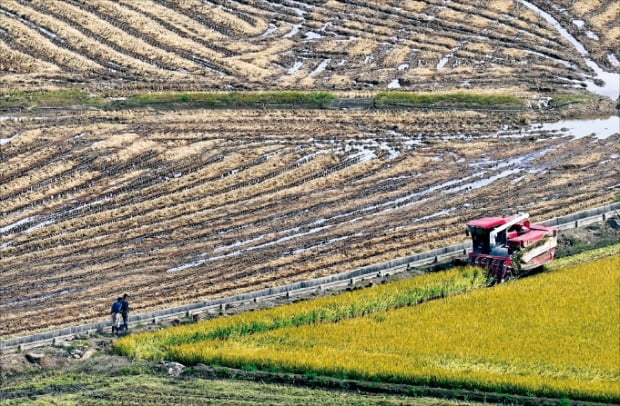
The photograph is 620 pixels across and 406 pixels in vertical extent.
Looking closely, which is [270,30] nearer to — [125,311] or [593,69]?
[593,69]

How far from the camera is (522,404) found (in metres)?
37.2

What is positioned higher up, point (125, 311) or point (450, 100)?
point (450, 100)

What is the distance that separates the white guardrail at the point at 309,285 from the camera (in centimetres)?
4209

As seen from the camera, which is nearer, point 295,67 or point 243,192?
point 243,192

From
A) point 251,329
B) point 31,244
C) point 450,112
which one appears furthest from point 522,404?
point 450,112

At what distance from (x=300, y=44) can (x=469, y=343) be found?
119 feet

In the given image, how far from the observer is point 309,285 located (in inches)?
1811

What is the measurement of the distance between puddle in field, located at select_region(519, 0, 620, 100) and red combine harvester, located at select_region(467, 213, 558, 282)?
21590mm

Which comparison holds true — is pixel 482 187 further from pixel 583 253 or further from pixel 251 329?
pixel 251 329

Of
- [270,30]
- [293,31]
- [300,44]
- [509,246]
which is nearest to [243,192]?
[509,246]

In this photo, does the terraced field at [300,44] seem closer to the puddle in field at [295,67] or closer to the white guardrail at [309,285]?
the puddle in field at [295,67]

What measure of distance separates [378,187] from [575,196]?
20.7ft

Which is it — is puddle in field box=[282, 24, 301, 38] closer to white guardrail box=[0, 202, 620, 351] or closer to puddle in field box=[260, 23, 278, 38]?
puddle in field box=[260, 23, 278, 38]

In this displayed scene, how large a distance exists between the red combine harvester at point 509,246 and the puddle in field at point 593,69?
70.8ft
